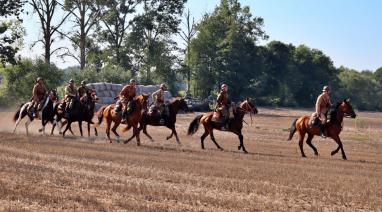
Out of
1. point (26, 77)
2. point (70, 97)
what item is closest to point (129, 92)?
point (70, 97)

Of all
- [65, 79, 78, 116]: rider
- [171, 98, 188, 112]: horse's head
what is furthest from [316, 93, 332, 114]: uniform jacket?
[65, 79, 78, 116]: rider

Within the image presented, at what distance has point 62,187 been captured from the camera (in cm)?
1405

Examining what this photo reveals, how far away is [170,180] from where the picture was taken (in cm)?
1609

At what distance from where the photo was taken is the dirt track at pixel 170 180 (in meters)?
12.7

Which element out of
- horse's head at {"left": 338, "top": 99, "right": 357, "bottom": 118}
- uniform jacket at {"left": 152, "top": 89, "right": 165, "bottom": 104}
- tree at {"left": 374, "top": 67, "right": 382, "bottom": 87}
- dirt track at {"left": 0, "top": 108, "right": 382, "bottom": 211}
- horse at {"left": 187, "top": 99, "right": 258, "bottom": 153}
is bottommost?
dirt track at {"left": 0, "top": 108, "right": 382, "bottom": 211}

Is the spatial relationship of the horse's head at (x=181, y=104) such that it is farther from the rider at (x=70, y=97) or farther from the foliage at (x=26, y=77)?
the foliage at (x=26, y=77)

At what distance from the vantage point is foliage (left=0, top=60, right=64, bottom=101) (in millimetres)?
64375

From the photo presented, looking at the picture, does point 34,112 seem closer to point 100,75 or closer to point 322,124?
point 322,124

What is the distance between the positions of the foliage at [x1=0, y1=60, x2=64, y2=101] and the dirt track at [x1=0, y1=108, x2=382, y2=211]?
39306 mm

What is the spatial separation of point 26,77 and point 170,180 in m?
51.1

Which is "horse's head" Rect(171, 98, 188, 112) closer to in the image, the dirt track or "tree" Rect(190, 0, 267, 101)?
the dirt track

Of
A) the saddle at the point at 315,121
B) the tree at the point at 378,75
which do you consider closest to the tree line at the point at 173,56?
the saddle at the point at 315,121

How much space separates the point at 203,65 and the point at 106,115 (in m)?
60.1

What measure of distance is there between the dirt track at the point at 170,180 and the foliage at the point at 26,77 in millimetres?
39306
